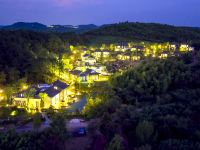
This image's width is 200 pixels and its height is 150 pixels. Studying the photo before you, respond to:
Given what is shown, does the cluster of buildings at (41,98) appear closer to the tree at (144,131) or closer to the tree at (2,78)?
the tree at (2,78)

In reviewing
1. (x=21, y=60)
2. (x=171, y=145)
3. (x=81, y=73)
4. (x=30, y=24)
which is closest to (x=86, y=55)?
(x=81, y=73)

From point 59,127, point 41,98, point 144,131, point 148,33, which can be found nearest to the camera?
point 144,131

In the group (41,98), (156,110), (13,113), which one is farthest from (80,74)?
(156,110)

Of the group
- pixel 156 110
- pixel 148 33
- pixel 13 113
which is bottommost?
pixel 13 113

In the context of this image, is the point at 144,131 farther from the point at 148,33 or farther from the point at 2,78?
the point at 148,33

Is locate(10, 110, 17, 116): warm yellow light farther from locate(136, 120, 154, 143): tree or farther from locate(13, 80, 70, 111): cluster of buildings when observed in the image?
locate(136, 120, 154, 143): tree

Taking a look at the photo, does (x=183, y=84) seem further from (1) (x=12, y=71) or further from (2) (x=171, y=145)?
(1) (x=12, y=71)

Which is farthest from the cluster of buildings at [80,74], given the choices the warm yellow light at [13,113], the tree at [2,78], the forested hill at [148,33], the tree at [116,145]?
the forested hill at [148,33]

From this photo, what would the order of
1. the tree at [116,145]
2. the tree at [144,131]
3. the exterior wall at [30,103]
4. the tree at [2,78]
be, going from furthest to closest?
1. the tree at [2,78]
2. the exterior wall at [30,103]
3. the tree at [144,131]
4. the tree at [116,145]
